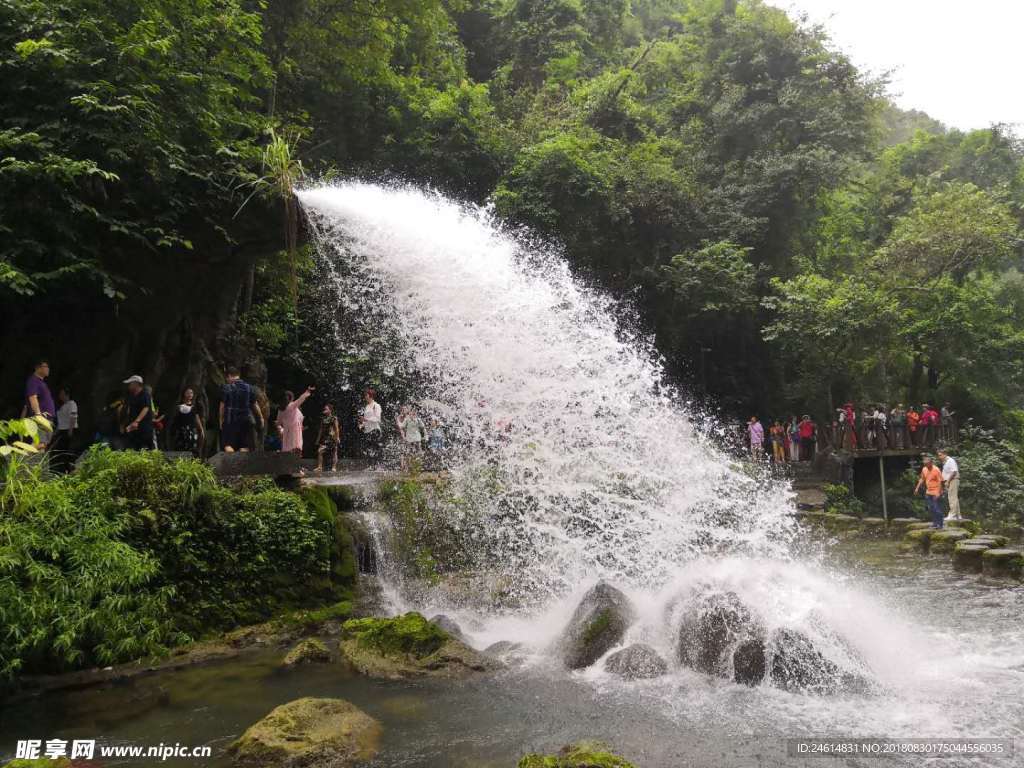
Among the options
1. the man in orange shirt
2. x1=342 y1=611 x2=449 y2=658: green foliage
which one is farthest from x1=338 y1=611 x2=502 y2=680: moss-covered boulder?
the man in orange shirt

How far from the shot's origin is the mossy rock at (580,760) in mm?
4336

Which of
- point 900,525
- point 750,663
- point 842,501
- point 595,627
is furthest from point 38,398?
point 842,501

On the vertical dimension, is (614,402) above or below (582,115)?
below

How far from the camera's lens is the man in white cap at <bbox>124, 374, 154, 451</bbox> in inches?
377

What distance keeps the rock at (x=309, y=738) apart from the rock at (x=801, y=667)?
11.2 feet

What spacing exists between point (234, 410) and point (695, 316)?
637 inches

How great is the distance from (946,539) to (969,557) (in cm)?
190

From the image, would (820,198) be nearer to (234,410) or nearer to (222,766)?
(234,410)

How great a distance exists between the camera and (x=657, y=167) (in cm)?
2316

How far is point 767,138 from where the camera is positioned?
25.0 m

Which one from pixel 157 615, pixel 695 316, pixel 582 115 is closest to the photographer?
pixel 157 615

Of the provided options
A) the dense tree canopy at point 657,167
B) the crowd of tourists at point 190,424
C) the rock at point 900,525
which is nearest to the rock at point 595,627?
the crowd of tourists at point 190,424

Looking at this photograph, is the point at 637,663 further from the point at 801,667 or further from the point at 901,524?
the point at 901,524

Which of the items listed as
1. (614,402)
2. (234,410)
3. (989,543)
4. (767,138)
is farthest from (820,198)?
(234,410)
